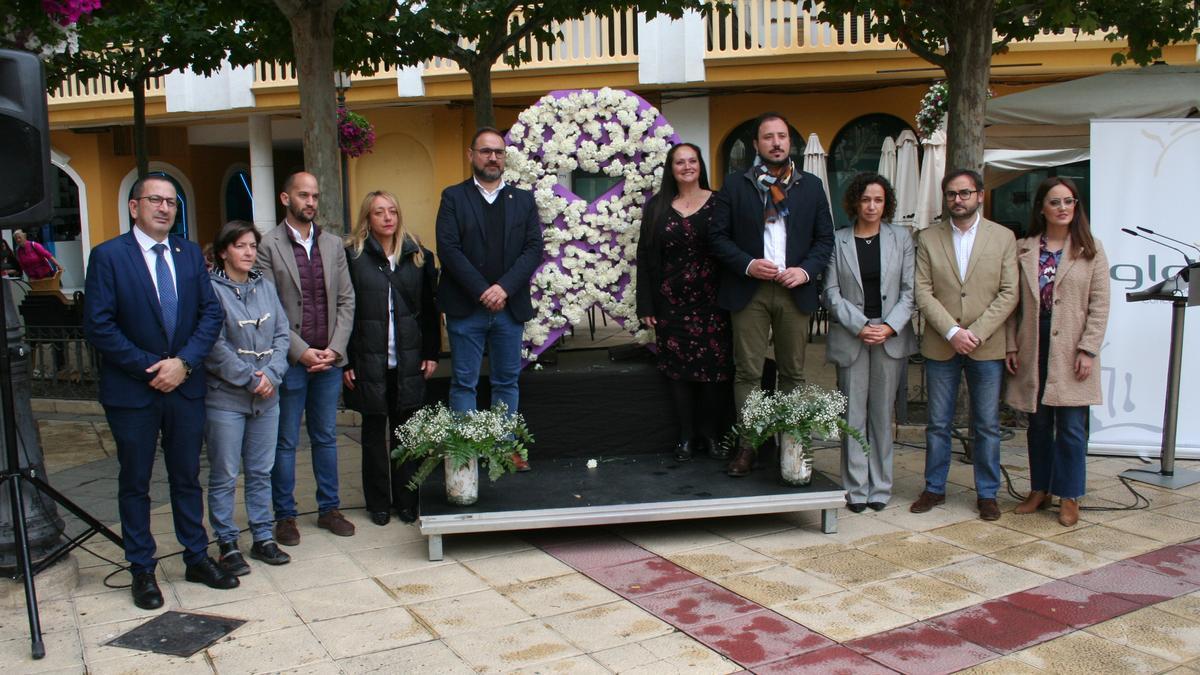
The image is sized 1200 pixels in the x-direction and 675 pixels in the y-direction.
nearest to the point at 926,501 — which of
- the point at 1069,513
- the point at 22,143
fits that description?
the point at 1069,513

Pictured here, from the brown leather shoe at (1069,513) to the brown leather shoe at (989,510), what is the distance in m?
0.34

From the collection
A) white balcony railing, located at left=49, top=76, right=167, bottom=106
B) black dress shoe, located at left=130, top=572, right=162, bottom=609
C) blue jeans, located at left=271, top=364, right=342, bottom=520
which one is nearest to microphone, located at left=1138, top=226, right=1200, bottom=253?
blue jeans, located at left=271, top=364, right=342, bottom=520

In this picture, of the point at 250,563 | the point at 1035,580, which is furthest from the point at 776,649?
the point at 250,563

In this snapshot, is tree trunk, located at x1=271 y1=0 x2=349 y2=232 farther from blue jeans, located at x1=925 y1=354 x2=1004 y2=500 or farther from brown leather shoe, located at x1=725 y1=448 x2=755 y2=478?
blue jeans, located at x1=925 y1=354 x2=1004 y2=500

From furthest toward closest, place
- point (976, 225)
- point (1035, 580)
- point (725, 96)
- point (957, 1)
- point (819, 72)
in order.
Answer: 1. point (725, 96)
2. point (819, 72)
3. point (957, 1)
4. point (976, 225)
5. point (1035, 580)

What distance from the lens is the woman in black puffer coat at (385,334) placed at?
5754 millimetres

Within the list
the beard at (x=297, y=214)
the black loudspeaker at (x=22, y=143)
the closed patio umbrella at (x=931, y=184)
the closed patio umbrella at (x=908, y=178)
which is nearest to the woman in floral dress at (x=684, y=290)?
the beard at (x=297, y=214)

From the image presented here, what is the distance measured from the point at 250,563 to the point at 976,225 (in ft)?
14.6

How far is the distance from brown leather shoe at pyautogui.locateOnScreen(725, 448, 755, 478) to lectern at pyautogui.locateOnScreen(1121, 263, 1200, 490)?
2.65 meters

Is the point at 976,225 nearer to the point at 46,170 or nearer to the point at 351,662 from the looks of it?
the point at 351,662

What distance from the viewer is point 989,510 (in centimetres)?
587

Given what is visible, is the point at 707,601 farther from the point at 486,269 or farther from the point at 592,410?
the point at 486,269

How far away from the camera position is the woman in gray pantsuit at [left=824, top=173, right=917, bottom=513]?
19.3ft

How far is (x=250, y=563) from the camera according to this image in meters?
5.33
